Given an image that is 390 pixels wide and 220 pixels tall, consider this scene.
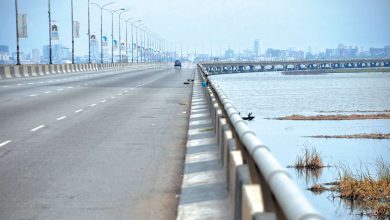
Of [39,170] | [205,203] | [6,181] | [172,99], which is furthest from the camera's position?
[172,99]

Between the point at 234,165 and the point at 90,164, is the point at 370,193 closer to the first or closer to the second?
the point at 90,164

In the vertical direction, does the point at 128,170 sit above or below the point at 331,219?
above

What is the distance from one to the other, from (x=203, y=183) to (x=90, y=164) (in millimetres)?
3165

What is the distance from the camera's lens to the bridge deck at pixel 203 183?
8828mm

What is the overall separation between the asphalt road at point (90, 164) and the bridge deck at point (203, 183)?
0.22m

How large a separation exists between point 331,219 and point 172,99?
16.6 meters

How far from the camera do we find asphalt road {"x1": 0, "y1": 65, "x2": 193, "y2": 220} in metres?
9.48

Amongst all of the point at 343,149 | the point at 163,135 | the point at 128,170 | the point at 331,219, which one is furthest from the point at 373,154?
the point at 128,170

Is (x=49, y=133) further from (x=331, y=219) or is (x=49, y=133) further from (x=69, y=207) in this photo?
(x=69, y=207)

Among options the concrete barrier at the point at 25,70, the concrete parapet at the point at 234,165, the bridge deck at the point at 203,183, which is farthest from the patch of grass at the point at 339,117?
the concrete parapet at the point at 234,165

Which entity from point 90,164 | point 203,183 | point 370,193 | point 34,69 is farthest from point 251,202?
point 34,69

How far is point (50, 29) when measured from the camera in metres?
88.9

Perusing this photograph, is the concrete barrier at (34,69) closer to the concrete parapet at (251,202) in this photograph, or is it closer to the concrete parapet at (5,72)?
the concrete parapet at (5,72)

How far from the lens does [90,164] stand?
1321 cm
